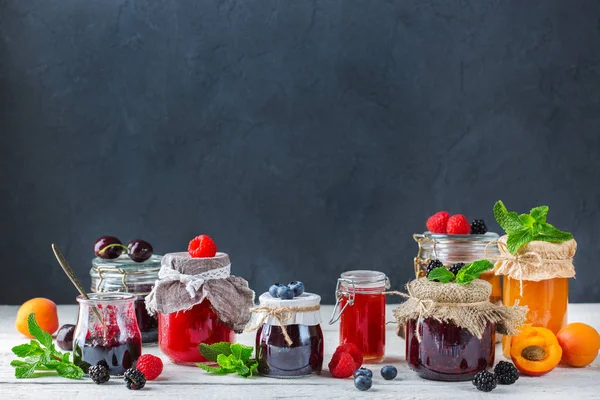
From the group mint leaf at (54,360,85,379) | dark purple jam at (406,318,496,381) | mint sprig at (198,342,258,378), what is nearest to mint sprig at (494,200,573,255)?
dark purple jam at (406,318,496,381)

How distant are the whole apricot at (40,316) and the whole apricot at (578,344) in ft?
3.71

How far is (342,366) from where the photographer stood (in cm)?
140

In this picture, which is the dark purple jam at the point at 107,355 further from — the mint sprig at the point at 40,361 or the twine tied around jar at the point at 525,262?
the twine tied around jar at the point at 525,262

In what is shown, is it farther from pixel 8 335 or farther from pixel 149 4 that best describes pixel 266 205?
pixel 8 335

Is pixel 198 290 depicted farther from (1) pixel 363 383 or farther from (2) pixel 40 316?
(2) pixel 40 316

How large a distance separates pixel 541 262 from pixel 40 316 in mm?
1124

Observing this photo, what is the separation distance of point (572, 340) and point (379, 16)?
1.29 meters

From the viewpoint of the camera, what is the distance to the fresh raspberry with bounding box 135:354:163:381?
138 cm

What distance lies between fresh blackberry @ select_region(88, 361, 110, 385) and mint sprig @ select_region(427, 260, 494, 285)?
2.01 ft

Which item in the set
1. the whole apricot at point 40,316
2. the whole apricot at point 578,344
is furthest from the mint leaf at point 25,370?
the whole apricot at point 578,344

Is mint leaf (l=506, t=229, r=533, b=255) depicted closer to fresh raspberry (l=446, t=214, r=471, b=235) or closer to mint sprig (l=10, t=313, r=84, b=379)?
fresh raspberry (l=446, t=214, r=471, b=235)

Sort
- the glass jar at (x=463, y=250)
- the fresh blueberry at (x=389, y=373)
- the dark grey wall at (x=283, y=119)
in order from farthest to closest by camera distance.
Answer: the dark grey wall at (x=283, y=119) < the glass jar at (x=463, y=250) < the fresh blueberry at (x=389, y=373)

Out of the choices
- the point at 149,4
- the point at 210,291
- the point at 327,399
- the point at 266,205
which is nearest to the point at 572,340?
the point at 327,399

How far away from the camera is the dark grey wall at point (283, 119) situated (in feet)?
7.94
